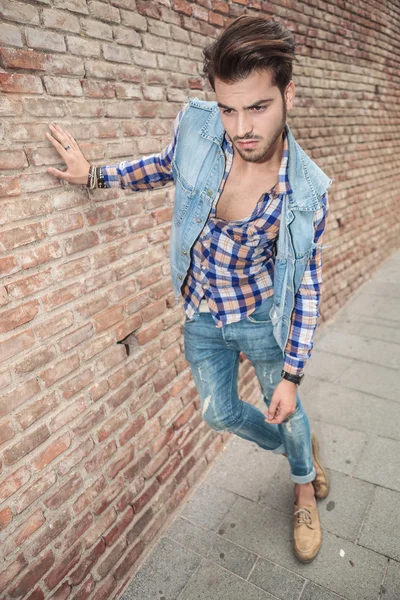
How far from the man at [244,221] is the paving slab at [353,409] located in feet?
2.71

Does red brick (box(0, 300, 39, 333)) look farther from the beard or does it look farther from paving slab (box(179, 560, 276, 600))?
paving slab (box(179, 560, 276, 600))

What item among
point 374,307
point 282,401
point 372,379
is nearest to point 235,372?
point 282,401

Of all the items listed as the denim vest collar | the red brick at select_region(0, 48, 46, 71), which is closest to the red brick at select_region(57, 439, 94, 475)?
the denim vest collar

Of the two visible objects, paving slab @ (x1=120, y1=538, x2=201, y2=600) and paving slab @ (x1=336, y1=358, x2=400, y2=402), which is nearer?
paving slab @ (x1=120, y1=538, x2=201, y2=600)

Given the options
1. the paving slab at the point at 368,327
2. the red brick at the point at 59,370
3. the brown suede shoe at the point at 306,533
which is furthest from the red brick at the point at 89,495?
the paving slab at the point at 368,327

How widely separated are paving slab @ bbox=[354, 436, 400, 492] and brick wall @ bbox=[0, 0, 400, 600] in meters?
0.91

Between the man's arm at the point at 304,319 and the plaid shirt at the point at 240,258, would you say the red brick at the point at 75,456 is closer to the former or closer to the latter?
the plaid shirt at the point at 240,258

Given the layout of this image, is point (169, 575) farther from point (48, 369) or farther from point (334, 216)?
point (334, 216)

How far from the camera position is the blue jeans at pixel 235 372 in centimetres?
194

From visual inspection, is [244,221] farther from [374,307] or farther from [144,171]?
[374,307]

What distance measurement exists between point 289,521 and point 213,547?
16.8 inches

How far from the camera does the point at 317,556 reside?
6.50ft

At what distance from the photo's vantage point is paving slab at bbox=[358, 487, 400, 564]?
77.0 inches

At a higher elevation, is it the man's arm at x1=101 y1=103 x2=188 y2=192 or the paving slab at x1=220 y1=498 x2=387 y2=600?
the man's arm at x1=101 y1=103 x2=188 y2=192
